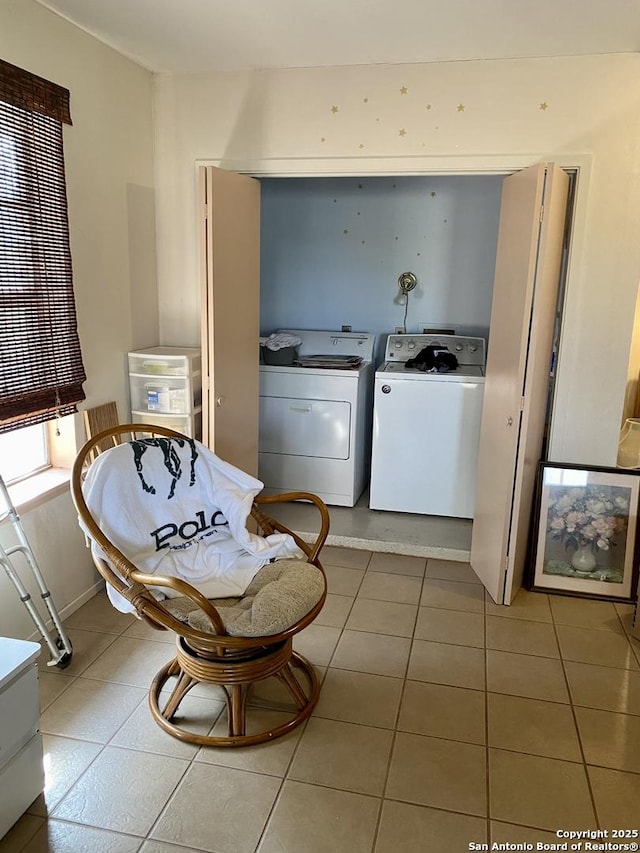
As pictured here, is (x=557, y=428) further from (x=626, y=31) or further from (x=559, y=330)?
(x=626, y=31)

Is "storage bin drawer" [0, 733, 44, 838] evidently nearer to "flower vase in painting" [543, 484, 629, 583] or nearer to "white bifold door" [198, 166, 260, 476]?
"white bifold door" [198, 166, 260, 476]

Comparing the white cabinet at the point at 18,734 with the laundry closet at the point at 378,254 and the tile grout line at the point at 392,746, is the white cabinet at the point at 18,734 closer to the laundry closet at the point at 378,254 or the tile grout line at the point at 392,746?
the tile grout line at the point at 392,746

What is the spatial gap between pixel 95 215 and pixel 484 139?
1.76 m

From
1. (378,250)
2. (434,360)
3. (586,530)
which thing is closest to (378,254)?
(378,250)

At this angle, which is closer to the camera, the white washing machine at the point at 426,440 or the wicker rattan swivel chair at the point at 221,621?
the wicker rattan swivel chair at the point at 221,621

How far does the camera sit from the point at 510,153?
2879mm

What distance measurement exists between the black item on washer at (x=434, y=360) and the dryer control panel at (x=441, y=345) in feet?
0.23

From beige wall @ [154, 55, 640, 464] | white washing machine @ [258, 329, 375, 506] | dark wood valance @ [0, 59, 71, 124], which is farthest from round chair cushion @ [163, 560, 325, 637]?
dark wood valance @ [0, 59, 71, 124]

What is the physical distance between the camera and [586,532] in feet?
10.1

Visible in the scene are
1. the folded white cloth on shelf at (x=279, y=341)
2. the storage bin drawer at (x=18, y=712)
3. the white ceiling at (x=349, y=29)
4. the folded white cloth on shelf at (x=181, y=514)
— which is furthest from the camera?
the folded white cloth on shelf at (x=279, y=341)

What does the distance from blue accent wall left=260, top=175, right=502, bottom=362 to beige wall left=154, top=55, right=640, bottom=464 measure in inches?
45.6

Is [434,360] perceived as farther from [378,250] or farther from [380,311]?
[378,250]

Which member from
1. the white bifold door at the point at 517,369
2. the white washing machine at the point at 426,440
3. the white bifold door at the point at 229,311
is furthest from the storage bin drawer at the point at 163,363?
the white bifold door at the point at 517,369

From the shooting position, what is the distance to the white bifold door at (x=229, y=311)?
2.79 metres
